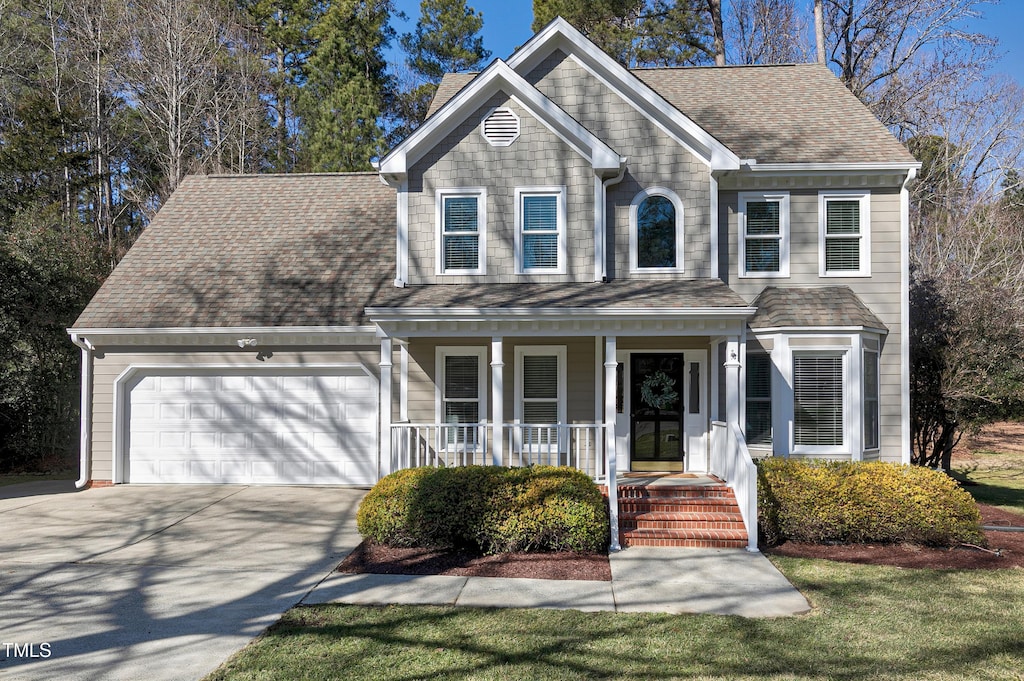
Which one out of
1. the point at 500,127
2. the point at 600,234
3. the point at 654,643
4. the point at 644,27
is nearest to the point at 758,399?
the point at 600,234

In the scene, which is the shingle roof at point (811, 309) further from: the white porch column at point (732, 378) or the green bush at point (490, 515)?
the green bush at point (490, 515)

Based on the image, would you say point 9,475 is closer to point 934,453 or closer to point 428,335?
point 428,335

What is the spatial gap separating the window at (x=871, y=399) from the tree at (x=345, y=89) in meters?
18.6

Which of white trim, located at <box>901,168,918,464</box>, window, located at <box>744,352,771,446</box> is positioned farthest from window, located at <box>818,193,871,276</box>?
window, located at <box>744,352,771,446</box>

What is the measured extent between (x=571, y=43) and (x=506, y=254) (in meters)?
3.88

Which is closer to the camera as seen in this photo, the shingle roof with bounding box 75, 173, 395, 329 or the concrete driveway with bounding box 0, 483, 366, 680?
the concrete driveway with bounding box 0, 483, 366, 680

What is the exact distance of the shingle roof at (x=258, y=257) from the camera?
12781mm

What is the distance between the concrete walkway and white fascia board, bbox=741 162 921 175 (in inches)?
264

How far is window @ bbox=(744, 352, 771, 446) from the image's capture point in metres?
11.5

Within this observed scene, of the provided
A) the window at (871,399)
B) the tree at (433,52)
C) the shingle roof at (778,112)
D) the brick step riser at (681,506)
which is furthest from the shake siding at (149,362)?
the tree at (433,52)

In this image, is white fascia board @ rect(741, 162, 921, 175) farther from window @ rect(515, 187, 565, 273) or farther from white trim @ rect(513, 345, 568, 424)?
white trim @ rect(513, 345, 568, 424)

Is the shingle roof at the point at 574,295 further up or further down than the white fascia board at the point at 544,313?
further up

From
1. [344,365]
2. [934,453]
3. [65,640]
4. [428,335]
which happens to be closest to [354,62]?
[344,365]

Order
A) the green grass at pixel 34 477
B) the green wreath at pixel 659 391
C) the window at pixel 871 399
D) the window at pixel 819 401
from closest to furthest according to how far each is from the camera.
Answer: the window at pixel 819 401 < the window at pixel 871 399 < the green wreath at pixel 659 391 < the green grass at pixel 34 477
